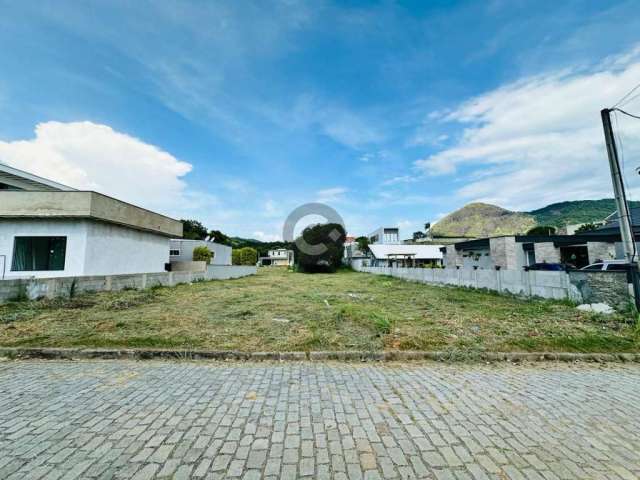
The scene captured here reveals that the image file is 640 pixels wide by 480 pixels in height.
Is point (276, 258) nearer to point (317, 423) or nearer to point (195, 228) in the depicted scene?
point (195, 228)

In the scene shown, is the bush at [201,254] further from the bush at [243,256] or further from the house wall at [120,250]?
the bush at [243,256]

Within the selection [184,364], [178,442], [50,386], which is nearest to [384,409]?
[178,442]

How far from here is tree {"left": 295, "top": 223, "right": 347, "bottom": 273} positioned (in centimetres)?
3391

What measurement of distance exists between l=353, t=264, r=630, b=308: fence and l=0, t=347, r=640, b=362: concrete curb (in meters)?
3.33

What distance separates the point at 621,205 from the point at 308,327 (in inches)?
310

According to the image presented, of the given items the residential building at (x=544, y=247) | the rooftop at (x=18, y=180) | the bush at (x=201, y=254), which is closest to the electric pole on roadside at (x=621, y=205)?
the residential building at (x=544, y=247)

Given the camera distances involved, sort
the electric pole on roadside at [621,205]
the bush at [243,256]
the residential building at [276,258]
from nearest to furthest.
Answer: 1. the electric pole on roadside at [621,205]
2. the bush at [243,256]
3. the residential building at [276,258]

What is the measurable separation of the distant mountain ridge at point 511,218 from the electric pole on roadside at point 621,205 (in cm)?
6925

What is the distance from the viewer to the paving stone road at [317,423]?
2016 mm

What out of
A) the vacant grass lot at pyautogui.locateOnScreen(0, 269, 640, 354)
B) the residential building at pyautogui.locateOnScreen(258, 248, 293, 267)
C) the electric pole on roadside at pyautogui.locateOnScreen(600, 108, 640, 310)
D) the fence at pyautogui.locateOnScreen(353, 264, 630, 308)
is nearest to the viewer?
the vacant grass lot at pyautogui.locateOnScreen(0, 269, 640, 354)

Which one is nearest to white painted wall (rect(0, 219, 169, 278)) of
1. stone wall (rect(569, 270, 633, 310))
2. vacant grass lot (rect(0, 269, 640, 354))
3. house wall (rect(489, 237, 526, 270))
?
vacant grass lot (rect(0, 269, 640, 354))

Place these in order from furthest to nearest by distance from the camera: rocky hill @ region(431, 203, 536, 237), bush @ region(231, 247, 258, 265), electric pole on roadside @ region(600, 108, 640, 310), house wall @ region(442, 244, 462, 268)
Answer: rocky hill @ region(431, 203, 536, 237)
bush @ region(231, 247, 258, 265)
house wall @ region(442, 244, 462, 268)
electric pole on roadside @ region(600, 108, 640, 310)

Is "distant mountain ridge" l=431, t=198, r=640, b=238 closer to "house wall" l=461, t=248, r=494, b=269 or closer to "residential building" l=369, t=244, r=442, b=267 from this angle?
"residential building" l=369, t=244, r=442, b=267

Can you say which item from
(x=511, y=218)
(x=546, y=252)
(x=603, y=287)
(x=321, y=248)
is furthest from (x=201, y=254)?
(x=511, y=218)
